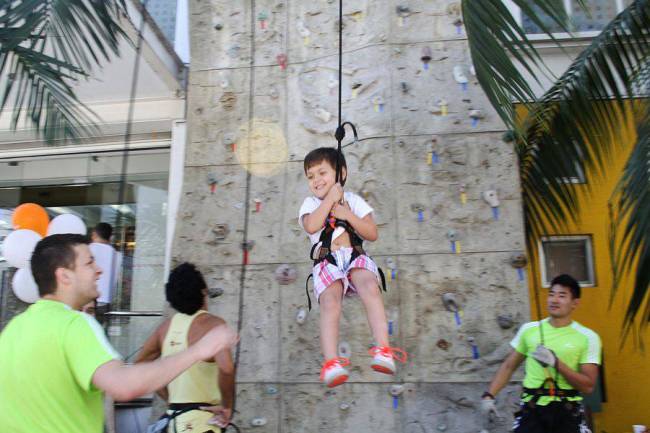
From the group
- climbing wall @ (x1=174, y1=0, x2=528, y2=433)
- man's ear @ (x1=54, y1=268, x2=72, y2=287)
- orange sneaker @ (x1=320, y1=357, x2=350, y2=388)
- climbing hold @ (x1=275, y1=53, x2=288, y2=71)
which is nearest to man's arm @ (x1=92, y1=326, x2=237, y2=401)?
man's ear @ (x1=54, y1=268, x2=72, y2=287)

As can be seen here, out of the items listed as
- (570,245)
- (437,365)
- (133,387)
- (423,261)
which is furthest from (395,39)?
(133,387)

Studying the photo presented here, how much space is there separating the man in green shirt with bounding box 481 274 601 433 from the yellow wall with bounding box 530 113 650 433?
1.36 m

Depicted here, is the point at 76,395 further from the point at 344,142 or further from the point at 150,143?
the point at 150,143

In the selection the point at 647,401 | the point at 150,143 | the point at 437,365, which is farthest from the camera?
the point at 150,143

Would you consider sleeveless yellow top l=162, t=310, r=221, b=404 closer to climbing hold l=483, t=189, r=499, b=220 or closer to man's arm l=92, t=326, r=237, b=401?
man's arm l=92, t=326, r=237, b=401

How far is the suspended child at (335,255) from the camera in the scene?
3.49 meters

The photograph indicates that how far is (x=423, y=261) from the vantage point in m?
5.34

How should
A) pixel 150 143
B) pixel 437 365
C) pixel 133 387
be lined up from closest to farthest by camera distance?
pixel 133 387, pixel 437 365, pixel 150 143

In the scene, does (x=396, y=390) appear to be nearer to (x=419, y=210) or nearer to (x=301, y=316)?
(x=301, y=316)

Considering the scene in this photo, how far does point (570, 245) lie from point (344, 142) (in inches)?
95.1

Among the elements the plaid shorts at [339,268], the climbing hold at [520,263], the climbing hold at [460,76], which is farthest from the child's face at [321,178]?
the climbing hold at [460,76]

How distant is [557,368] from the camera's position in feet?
13.1

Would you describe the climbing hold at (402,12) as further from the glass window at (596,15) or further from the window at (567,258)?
the window at (567,258)

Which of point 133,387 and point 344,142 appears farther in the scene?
point 344,142
